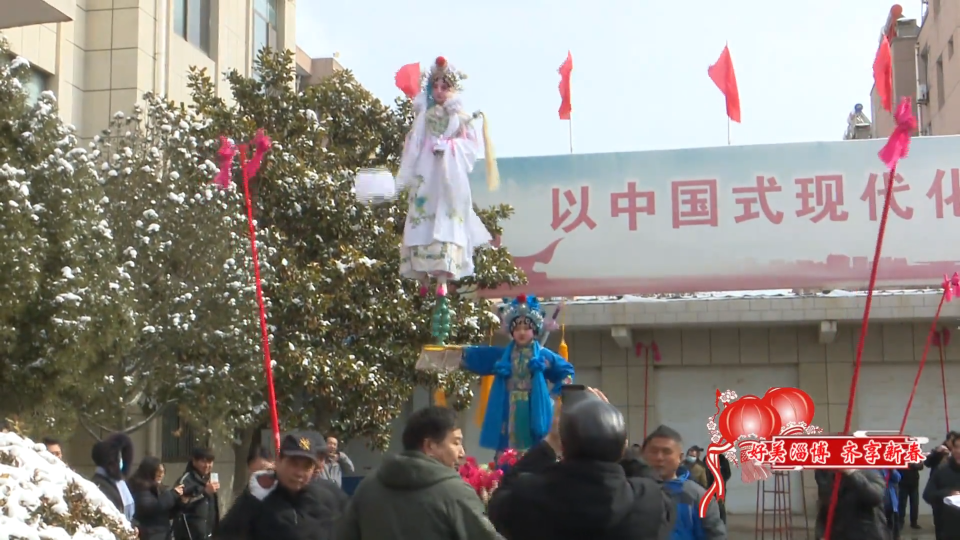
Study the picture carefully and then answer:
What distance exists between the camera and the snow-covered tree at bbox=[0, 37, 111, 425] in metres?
11.3

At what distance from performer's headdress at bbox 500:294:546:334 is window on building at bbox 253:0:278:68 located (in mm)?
15396

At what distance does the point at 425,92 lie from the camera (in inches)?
363

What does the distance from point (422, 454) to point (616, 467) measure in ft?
2.97

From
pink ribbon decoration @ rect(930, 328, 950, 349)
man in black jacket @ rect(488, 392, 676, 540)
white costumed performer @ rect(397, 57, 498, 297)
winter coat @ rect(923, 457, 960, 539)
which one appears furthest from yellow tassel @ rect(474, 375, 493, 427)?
pink ribbon decoration @ rect(930, 328, 950, 349)

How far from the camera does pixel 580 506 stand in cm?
359

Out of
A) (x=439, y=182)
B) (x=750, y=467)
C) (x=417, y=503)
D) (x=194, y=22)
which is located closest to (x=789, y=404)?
(x=750, y=467)

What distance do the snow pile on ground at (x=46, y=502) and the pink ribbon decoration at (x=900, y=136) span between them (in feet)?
15.4

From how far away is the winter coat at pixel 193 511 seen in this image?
9.14m

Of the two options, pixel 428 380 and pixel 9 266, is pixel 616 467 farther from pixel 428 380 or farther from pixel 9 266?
pixel 428 380

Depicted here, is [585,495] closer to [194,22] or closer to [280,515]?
[280,515]

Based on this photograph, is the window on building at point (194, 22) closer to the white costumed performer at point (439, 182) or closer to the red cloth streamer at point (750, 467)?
the white costumed performer at point (439, 182)

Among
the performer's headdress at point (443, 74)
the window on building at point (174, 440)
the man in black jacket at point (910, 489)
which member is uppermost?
the performer's headdress at point (443, 74)

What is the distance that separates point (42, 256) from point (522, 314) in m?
5.56
